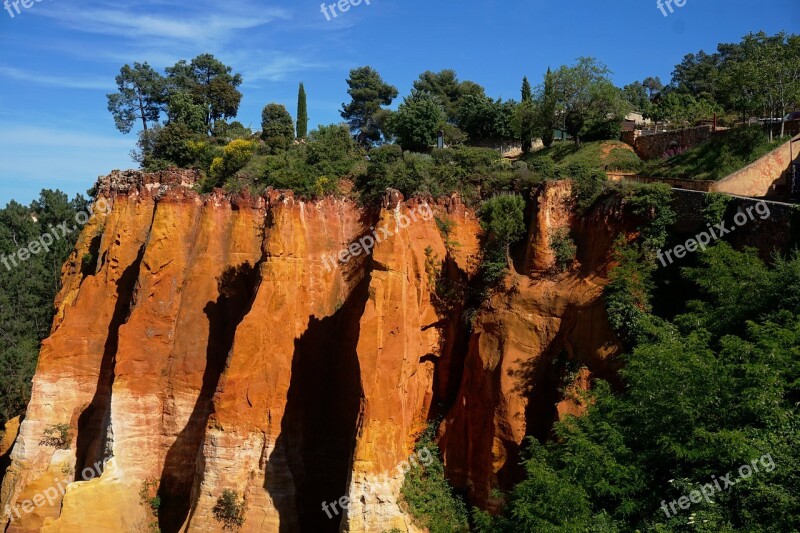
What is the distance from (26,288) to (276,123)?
58.3ft

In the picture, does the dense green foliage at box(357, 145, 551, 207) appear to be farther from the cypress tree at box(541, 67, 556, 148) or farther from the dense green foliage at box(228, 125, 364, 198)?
the cypress tree at box(541, 67, 556, 148)

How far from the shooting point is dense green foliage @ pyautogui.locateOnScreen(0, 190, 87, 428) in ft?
127

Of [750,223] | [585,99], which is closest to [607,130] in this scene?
[585,99]

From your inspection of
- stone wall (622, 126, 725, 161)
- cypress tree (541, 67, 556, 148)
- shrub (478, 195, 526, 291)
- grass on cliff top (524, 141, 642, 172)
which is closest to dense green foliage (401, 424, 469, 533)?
shrub (478, 195, 526, 291)

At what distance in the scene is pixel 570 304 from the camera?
1925 cm

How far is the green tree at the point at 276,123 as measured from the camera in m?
40.1

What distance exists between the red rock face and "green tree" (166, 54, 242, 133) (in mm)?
21011

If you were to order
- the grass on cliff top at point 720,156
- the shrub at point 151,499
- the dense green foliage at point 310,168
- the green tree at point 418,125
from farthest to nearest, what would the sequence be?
the green tree at point 418,125, the dense green foliage at point 310,168, the shrub at point 151,499, the grass on cliff top at point 720,156

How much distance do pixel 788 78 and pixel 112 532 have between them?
87.4 ft

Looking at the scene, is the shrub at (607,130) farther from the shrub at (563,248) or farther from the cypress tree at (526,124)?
the shrub at (563,248)

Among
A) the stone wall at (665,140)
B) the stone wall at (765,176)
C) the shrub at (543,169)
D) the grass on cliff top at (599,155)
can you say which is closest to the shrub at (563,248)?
the shrub at (543,169)

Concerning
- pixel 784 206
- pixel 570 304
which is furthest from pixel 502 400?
pixel 784 206

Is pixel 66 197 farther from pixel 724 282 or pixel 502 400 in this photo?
pixel 724 282

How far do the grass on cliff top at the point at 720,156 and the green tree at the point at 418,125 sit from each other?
13028 millimetres
